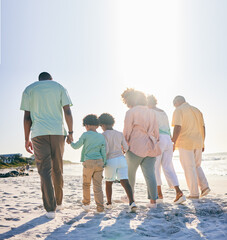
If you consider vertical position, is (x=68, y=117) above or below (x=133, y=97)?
below

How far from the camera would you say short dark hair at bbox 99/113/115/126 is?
14.7ft

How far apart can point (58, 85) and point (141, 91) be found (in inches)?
60.0

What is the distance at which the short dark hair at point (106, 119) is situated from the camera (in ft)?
14.7

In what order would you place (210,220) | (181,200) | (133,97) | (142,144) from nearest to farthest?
(210,220), (142,144), (133,97), (181,200)

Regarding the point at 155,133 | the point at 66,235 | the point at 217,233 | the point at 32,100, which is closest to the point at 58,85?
the point at 32,100

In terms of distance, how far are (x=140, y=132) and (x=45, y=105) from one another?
164cm

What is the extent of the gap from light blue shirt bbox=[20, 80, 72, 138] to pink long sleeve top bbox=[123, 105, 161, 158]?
1.10 m

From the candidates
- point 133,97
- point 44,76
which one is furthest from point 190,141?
point 44,76

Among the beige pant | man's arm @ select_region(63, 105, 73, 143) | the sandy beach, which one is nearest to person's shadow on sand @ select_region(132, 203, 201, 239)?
the sandy beach

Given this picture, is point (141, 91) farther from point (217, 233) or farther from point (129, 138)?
point (217, 233)

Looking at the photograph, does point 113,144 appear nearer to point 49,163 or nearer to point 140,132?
point 140,132

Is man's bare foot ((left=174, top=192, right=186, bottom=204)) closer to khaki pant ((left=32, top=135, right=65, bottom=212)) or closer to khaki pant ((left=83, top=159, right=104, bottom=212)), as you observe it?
khaki pant ((left=83, top=159, right=104, bottom=212))

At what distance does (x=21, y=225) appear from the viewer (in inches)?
127

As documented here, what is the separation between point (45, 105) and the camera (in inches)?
158
